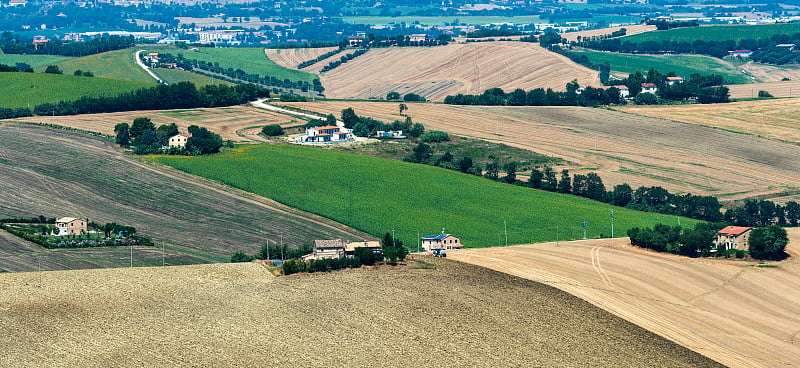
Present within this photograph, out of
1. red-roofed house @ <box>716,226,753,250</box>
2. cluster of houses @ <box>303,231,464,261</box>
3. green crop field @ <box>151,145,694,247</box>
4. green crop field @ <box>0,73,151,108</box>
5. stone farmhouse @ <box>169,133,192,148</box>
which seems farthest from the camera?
green crop field @ <box>0,73,151,108</box>

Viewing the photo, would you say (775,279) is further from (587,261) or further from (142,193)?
(142,193)

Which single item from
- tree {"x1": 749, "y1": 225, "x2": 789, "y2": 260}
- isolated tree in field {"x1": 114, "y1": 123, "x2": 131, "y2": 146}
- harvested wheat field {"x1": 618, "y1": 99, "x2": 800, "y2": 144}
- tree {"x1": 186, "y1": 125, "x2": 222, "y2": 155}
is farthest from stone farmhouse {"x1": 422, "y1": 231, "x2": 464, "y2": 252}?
harvested wheat field {"x1": 618, "y1": 99, "x2": 800, "y2": 144}

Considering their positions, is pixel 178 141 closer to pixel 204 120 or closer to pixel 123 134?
pixel 123 134

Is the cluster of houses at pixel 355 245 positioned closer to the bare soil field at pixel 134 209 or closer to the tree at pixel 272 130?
the bare soil field at pixel 134 209

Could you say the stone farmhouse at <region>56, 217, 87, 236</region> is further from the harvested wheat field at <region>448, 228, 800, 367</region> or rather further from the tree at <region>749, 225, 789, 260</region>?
the tree at <region>749, 225, 789, 260</region>

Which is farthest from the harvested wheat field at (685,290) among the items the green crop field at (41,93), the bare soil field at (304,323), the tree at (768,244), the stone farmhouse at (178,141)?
the green crop field at (41,93)

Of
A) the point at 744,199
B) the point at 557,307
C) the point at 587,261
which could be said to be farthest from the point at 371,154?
the point at 557,307

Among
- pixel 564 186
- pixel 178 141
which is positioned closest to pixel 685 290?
pixel 564 186
